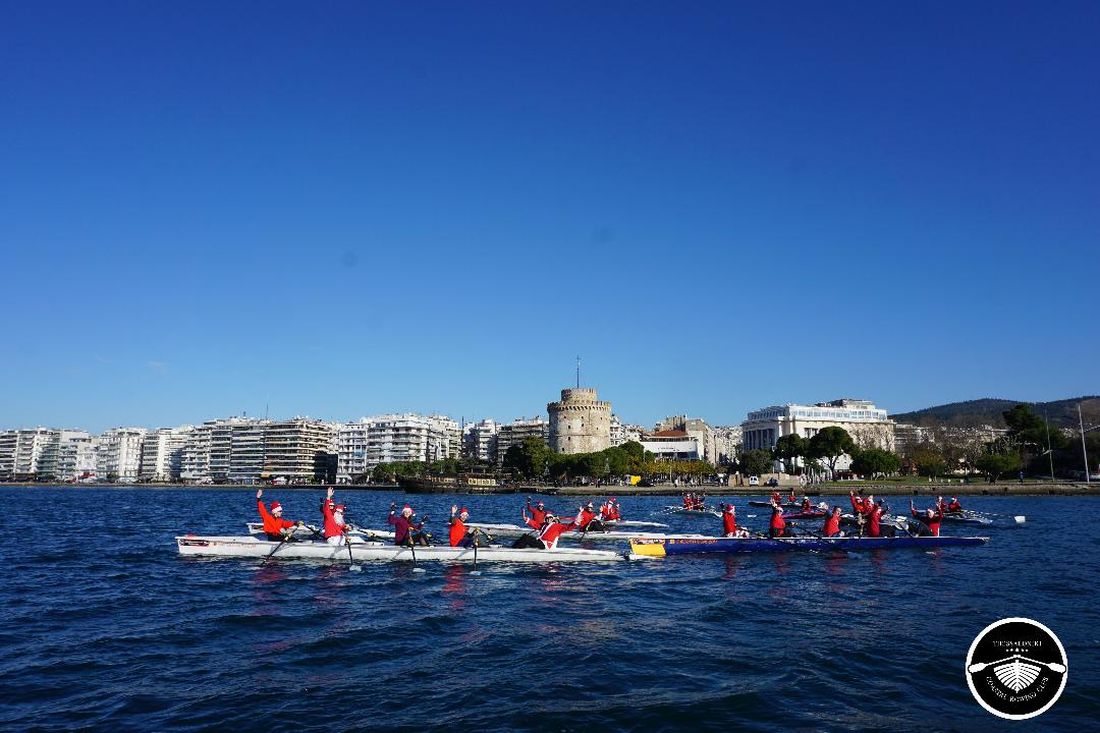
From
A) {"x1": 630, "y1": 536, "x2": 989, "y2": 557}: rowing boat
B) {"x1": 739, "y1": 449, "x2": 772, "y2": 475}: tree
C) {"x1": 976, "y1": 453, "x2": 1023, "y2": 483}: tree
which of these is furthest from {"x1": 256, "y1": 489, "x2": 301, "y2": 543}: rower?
{"x1": 739, "y1": 449, "x2": 772, "y2": 475}: tree

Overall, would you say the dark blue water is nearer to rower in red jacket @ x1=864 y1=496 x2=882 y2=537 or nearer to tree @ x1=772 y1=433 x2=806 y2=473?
rower in red jacket @ x1=864 y1=496 x2=882 y2=537

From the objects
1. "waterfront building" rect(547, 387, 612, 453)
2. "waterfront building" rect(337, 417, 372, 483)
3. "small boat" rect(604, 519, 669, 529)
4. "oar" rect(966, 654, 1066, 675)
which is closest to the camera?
"oar" rect(966, 654, 1066, 675)

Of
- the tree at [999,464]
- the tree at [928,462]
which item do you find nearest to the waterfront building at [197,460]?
the tree at [928,462]

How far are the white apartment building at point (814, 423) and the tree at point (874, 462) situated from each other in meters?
42.5

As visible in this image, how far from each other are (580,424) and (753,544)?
359ft

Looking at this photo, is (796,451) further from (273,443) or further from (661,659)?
(273,443)

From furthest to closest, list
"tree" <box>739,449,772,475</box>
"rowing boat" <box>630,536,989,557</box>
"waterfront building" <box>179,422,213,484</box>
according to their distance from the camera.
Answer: "waterfront building" <box>179,422,213,484</box>
"tree" <box>739,449,772,475</box>
"rowing boat" <box>630,536,989,557</box>

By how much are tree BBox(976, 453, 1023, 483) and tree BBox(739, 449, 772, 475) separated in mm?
31915

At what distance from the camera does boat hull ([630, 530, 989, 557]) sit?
2677 centimetres

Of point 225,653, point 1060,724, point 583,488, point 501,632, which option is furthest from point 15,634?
point 583,488

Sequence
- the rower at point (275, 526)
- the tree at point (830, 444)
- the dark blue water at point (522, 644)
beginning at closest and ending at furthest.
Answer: the dark blue water at point (522, 644) < the rower at point (275, 526) < the tree at point (830, 444)

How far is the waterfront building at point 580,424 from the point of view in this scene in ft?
446

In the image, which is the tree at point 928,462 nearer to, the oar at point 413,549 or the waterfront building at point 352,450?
the oar at point 413,549

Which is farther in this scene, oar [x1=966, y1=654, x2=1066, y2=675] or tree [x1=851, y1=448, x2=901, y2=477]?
tree [x1=851, y1=448, x2=901, y2=477]
